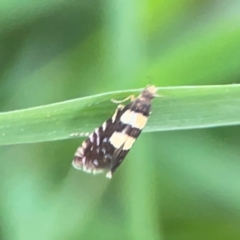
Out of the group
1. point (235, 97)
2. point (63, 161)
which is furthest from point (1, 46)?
point (235, 97)

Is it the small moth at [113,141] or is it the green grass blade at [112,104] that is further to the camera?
the small moth at [113,141]

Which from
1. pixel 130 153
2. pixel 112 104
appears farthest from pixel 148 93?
pixel 130 153

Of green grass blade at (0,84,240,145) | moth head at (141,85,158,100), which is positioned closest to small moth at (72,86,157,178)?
moth head at (141,85,158,100)

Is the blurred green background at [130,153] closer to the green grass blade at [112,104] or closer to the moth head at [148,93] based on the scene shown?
the moth head at [148,93]

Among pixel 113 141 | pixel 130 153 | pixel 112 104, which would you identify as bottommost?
pixel 130 153

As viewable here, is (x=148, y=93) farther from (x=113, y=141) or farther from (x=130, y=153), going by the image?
(x=130, y=153)

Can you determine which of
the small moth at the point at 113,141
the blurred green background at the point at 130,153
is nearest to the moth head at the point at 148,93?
→ the small moth at the point at 113,141
